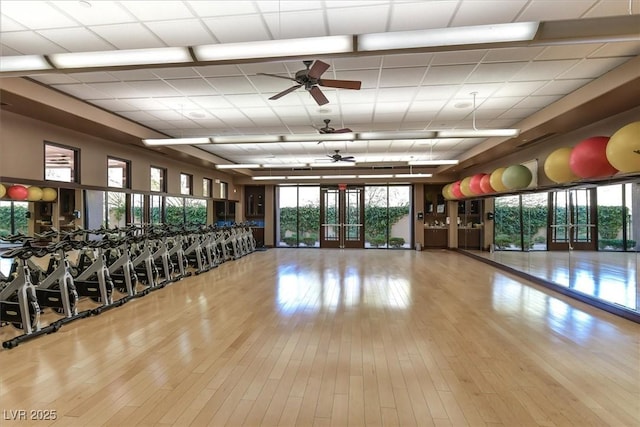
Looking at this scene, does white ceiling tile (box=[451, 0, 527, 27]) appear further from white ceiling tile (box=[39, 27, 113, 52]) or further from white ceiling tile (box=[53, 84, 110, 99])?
white ceiling tile (box=[53, 84, 110, 99])

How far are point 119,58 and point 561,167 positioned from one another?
579 cm

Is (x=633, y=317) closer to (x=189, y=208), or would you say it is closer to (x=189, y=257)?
(x=189, y=257)

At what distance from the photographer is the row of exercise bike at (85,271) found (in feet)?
11.6

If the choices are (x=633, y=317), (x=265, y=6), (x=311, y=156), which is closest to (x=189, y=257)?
(x=311, y=156)

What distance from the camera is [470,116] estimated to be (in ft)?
20.9

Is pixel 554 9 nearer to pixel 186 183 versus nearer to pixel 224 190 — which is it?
pixel 186 183

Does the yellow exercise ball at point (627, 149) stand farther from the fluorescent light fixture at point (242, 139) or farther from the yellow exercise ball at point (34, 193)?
the yellow exercise ball at point (34, 193)

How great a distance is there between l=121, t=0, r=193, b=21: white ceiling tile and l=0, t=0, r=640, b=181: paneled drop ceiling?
0.01m

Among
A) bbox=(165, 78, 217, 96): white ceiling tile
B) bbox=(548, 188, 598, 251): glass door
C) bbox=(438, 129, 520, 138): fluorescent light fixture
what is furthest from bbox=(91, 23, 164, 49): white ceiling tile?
bbox=(548, 188, 598, 251): glass door

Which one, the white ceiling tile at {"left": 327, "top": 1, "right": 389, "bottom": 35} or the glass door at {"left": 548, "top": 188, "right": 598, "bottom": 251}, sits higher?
the white ceiling tile at {"left": 327, "top": 1, "right": 389, "bottom": 35}

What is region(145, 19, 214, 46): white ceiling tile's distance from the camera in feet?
10.7

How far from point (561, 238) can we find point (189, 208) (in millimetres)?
10013

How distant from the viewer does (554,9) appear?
300cm

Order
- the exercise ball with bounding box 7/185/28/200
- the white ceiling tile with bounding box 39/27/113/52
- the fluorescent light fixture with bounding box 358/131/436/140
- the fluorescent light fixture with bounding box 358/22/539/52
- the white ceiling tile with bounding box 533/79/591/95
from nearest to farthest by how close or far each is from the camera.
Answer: the fluorescent light fixture with bounding box 358/22/539/52 < the white ceiling tile with bounding box 39/27/113/52 < the white ceiling tile with bounding box 533/79/591/95 < the exercise ball with bounding box 7/185/28/200 < the fluorescent light fixture with bounding box 358/131/436/140
